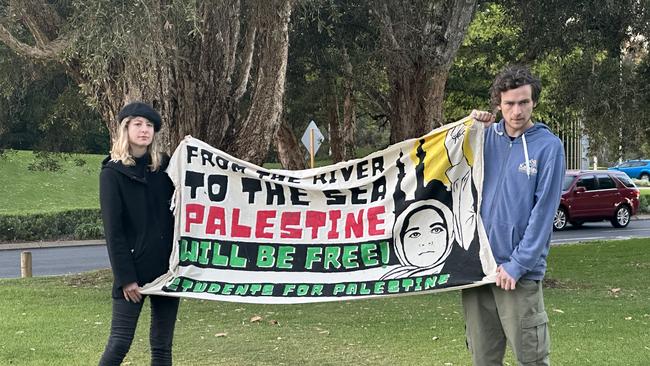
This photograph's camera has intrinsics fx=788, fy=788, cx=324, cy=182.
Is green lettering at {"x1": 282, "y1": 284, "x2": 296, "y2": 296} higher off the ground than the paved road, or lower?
higher

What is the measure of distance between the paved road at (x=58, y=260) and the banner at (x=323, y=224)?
12177 mm

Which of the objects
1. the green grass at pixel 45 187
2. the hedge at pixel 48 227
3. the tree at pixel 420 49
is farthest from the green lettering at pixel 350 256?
the green grass at pixel 45 187

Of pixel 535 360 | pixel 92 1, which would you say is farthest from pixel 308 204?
pixel 92 1

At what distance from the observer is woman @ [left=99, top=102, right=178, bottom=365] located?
480 cm

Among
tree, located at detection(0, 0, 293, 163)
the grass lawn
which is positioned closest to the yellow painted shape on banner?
the grass lawn

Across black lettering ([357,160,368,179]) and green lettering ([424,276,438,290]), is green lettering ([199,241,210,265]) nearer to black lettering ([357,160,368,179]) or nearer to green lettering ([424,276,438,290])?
black lettering ([357,160,368,179])

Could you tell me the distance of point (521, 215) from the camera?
4.25m

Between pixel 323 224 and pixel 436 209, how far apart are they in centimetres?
89

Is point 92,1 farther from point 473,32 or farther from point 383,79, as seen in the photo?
point 473,32

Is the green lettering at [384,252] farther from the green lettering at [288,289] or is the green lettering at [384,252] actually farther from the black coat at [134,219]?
the black coat at [134,219]

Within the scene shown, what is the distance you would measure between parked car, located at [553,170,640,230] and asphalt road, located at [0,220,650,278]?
1.43 ft

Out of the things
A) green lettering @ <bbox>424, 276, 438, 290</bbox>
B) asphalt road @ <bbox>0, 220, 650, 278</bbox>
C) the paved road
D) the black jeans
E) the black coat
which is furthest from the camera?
asphalt road @ <bbox>0, 220, 650, 278</bbox>

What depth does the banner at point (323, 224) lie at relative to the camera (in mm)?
5203

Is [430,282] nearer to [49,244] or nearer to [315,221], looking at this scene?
[315,221]
